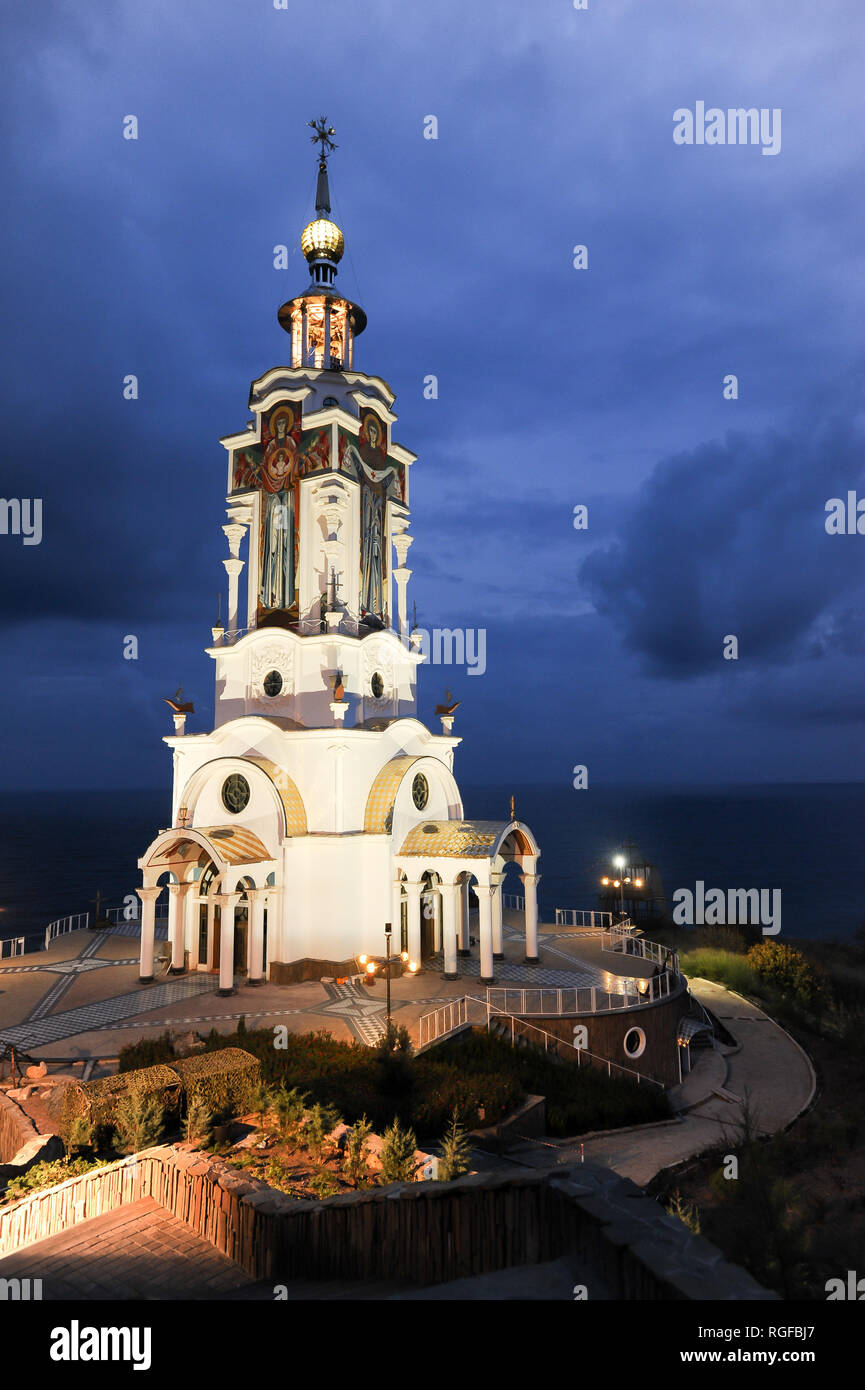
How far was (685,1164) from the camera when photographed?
13.6 metres

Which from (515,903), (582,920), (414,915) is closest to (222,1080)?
(414,915)

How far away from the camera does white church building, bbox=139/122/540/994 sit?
23.7 metres

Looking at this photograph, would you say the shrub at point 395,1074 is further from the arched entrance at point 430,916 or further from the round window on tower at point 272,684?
the round window on tower at point 272,684

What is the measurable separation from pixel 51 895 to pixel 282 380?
6741cm

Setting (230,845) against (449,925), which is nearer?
(230,845)

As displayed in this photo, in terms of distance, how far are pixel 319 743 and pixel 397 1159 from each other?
1639 cm

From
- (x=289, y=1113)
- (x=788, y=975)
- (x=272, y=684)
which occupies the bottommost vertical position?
(x=788, y=975)

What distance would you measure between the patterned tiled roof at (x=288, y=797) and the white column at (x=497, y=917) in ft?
19.7

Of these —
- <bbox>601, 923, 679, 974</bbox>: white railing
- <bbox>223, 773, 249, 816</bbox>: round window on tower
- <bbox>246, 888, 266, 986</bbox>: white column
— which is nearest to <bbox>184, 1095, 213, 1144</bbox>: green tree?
<bbox>246, 888, 266, 986</bbox>: white column

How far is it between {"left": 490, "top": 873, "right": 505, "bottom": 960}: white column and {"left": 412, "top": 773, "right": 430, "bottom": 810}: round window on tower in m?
3.79

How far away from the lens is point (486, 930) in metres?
22.4

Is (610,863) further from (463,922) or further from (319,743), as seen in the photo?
(319,743)

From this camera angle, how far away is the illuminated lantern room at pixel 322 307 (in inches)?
1163

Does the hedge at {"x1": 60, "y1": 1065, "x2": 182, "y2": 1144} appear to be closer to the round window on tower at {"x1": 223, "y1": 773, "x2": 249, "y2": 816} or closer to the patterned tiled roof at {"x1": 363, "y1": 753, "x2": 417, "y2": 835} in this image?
the patterned tiled roof at {"x1": 363, "y1": 753, "x2": 417, "y2": 835}
